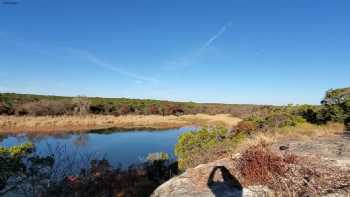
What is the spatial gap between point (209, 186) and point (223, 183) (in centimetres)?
30

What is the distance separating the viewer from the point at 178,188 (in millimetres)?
5219

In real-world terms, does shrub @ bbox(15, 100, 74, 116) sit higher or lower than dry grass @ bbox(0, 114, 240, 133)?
higher

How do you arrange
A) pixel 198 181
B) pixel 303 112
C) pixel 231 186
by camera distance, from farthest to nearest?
pixel 303 112 < pixel 198 181 < pixel 231 186

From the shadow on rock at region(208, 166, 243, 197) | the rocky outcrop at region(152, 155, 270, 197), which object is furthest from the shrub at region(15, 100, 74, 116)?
the shadow on rock at region(208, 166, 243, 197)

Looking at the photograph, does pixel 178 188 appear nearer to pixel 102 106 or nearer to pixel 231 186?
pixel 231 186

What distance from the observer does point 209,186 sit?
5.16m

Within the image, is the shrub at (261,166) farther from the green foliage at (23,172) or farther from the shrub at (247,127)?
the shrub at (247,127)

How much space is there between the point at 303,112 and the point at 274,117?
2.27m

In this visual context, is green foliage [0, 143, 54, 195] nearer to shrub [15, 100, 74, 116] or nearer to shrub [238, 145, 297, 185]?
shrub [238, 145, 297, 185]

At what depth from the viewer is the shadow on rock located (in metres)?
4.78

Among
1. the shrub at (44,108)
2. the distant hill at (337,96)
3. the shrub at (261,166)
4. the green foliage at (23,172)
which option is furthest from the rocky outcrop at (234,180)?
the shrub at (44,108)

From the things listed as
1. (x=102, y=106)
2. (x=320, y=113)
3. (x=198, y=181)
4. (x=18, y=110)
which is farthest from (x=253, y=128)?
(x=102, y=106)

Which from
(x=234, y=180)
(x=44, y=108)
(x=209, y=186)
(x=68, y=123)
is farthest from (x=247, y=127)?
(x=44, y=108)

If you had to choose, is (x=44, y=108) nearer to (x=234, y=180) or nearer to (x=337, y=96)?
(x=337, y=96)
